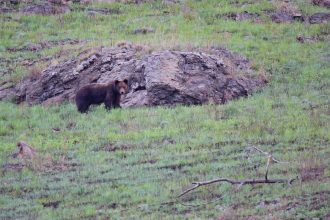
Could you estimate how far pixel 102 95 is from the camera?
2241 centimetres

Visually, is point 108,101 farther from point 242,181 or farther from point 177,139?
point 242,181

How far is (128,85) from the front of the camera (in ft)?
77.0

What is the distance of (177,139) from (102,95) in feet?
15.1

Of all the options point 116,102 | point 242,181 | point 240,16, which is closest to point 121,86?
point 116,102

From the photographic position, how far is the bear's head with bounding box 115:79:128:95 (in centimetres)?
2205

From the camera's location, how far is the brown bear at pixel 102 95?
72.5 feet

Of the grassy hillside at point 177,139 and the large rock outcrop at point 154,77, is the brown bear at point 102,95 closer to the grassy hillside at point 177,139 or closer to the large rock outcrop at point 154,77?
the grassy hillside at point 177,139

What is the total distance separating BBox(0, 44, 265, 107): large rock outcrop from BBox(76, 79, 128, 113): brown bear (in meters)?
0.58

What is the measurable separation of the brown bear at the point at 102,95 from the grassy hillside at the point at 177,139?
0.35 meters

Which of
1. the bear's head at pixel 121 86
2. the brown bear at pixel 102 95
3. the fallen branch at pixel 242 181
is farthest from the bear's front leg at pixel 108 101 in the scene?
the fallen branch at pixel 242 181

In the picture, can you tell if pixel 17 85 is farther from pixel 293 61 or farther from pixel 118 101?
pixel 293 61

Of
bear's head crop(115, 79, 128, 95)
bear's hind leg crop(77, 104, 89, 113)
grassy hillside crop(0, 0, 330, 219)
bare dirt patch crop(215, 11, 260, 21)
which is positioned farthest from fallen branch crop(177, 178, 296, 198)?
bare dirt patch crop(215, 11, 260, 21)

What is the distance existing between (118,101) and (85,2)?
12.7 meters

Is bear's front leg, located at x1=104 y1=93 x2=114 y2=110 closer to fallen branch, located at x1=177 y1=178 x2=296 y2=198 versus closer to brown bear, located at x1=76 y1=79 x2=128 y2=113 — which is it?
brown bear, located at x1=76 y1=79 x2=128 y2=113
